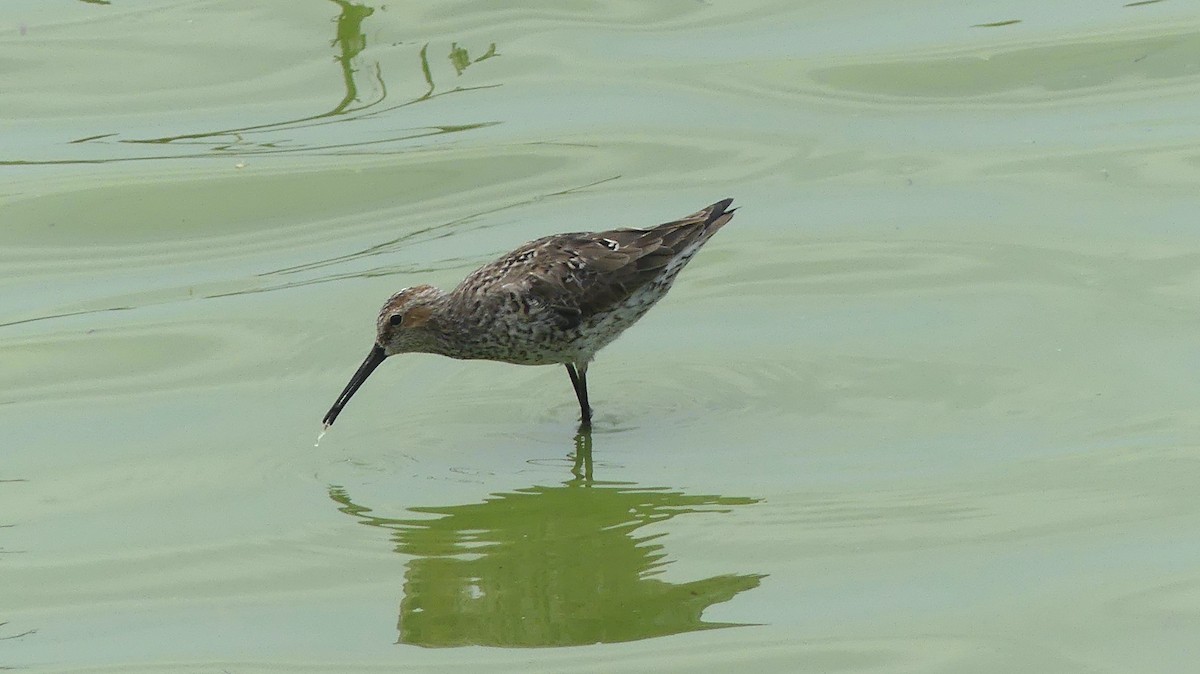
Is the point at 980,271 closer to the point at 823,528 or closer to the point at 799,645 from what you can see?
the point at 823,528

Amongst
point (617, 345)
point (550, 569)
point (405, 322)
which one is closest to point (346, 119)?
point (617, 345)

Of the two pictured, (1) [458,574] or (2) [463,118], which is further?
(2) [463,118]

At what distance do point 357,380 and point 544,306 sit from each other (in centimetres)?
93

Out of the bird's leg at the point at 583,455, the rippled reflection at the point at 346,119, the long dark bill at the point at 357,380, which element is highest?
the rippled reflection at the point at 346,119

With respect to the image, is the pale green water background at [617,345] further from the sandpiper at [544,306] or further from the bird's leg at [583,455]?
the sandpiper at [544,306]

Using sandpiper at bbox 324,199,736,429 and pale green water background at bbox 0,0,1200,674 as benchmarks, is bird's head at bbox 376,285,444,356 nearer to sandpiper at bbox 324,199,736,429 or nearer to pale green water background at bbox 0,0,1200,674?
sandpiper at bbox 324,199,736,429

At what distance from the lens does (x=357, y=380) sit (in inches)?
341

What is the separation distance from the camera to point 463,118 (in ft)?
40.7

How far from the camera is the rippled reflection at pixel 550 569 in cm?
677

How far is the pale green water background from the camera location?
6906 mm

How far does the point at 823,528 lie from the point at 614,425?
1.49m

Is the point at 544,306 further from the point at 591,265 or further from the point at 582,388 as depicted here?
the point at 582,388

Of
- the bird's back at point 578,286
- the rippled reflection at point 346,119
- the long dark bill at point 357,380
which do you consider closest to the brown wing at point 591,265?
the bird's back at point 578,286

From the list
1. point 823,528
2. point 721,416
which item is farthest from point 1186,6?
point 823,528
